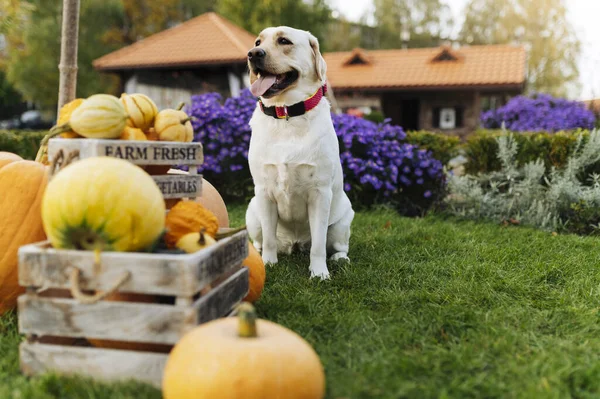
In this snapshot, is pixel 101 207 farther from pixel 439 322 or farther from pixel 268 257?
pixel 268 257

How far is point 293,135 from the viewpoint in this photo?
3059 millimetres

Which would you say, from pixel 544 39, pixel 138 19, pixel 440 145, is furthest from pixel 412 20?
pixel 440 145

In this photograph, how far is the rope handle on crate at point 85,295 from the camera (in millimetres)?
1656

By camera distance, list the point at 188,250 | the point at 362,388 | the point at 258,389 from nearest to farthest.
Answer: the point at 258,389, the point at 362,388, the point at 188,250

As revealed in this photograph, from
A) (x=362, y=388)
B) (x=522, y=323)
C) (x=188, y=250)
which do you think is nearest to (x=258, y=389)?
(x=362, y=388)

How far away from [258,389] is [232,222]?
3589 mm

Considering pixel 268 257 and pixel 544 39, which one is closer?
pixel 268 257

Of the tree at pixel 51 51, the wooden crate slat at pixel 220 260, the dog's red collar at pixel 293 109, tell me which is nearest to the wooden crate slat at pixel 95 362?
the wooden crate slat at pixel 220 260

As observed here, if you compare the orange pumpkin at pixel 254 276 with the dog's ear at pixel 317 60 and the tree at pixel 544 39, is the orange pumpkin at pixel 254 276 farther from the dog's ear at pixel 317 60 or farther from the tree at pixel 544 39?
the tree at pixel 544 39

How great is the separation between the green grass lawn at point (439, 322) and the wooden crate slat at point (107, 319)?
0.54 feet

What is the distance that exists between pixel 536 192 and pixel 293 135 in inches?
130

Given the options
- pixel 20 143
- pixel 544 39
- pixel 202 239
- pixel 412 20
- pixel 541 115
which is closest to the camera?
pixel 202 239

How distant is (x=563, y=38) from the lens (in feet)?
87.1

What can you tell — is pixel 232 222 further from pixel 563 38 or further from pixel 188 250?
pixel 563 38
